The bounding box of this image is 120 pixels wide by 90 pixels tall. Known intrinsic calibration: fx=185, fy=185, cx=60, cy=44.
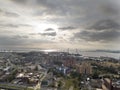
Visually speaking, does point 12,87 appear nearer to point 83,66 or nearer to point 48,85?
point 48,85

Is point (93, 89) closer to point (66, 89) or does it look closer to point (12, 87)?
point (66, 89)

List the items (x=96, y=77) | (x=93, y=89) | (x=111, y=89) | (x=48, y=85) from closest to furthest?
(x=111, y=89)
(x=93, y=89)
(x=48, y=85)
(x=96, y=77)

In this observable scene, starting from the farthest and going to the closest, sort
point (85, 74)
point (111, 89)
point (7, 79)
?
point (85, 74) < point (7, 79) < point (111, 89)

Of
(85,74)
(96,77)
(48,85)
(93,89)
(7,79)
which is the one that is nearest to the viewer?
(93,89)

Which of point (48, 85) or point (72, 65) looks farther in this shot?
point (72, 65)

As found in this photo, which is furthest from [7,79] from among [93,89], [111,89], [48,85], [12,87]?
[111,89]

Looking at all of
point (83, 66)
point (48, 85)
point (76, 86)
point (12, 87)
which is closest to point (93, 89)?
point (76, 86)

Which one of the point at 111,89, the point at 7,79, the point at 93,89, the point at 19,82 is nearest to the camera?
the point at 111,89

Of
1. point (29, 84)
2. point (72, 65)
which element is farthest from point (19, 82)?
point (72, 65)

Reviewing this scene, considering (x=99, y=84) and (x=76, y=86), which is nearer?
(x=76, y=86)
